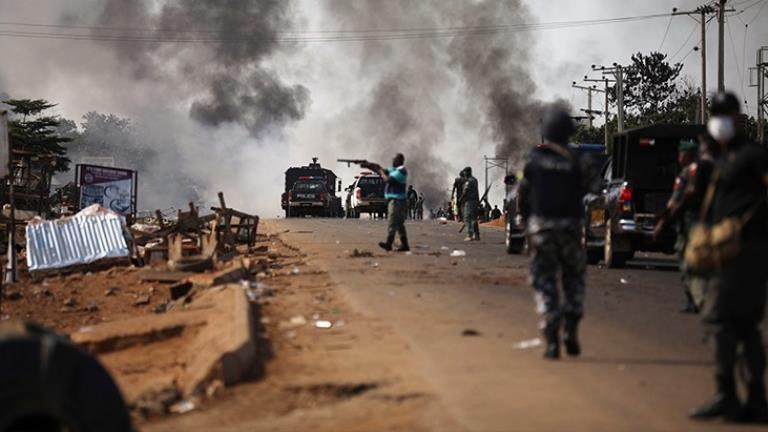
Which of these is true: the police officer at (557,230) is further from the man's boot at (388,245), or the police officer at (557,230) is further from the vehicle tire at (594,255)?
the man's boot at (388,245)

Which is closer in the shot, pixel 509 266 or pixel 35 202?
pixel 509 266

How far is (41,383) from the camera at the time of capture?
4.33 m

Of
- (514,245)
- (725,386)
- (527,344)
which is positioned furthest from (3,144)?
(725,386)

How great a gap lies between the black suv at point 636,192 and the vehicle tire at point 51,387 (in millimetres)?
13101

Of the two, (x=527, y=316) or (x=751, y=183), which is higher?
(x=751, y=183)

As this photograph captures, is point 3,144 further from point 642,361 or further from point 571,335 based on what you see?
point 642,361

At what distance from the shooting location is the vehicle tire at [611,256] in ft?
57.0

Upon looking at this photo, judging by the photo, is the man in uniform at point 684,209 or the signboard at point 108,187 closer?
the man in uniform at point 684,209

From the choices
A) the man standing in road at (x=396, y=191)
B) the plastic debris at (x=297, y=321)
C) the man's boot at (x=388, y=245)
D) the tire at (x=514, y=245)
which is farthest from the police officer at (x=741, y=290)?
the tire at (x=514, y=245)

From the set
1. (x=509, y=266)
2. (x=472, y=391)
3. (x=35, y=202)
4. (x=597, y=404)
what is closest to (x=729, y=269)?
→ (x=597, y=404)

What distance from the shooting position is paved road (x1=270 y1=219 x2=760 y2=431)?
6148 millimetres

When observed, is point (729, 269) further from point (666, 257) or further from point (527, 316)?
point (666, 257)

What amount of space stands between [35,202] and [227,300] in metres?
24.9

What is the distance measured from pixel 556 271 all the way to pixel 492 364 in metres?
0.82
